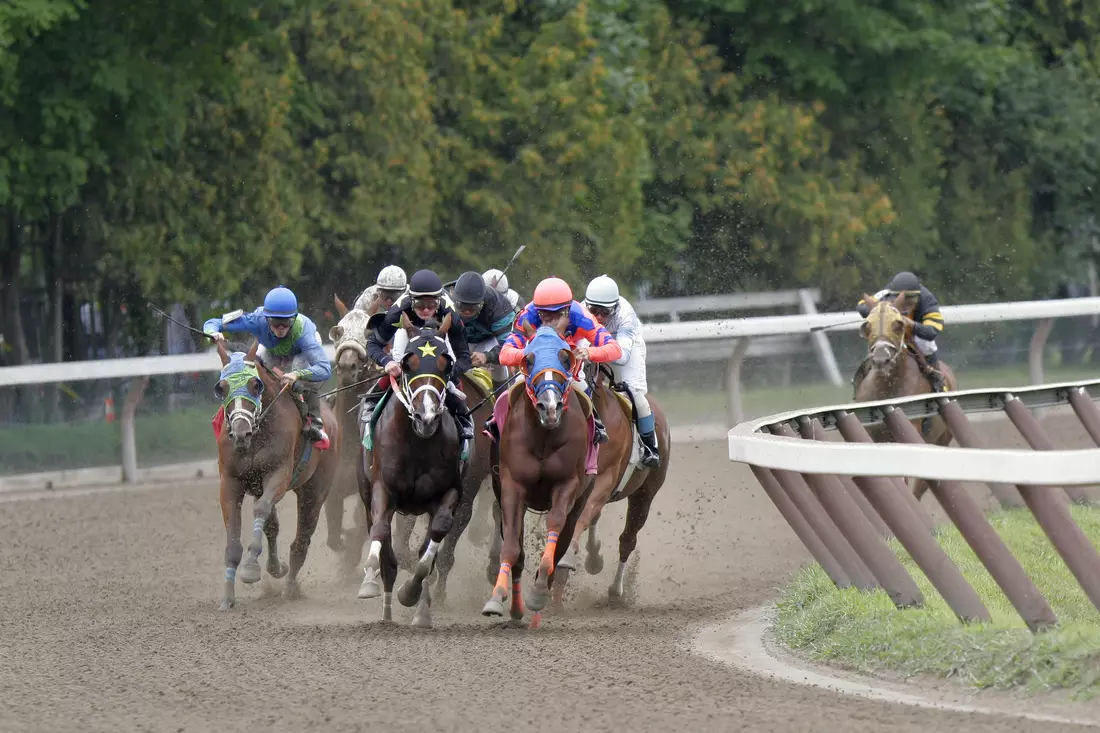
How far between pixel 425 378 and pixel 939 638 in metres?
3.34

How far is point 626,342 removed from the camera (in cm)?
1115

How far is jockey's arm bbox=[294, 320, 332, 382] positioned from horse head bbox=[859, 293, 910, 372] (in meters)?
4.37

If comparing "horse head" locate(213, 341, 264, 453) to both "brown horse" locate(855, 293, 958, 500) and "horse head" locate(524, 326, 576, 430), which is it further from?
"brown horse" locate(855, 293, 958, 500)

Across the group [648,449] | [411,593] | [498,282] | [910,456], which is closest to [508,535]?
[411,593]

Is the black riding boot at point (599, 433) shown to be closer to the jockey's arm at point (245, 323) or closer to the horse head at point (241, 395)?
the horse head at point (241, 395)

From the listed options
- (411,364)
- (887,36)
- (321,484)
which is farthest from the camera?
(887,36)

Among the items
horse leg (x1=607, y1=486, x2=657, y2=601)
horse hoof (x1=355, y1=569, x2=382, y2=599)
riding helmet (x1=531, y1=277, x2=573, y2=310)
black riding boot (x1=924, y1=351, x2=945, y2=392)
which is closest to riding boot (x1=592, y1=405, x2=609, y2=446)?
riding helmet (x1=531, y1=277, x2=573, y2=310)

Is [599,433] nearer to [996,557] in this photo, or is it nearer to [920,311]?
[996,557]

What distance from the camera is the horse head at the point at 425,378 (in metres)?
9.55

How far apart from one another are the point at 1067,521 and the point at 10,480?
12.7 m

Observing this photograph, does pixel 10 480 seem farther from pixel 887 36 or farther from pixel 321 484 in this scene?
pixel 887 36

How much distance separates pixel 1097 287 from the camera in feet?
104

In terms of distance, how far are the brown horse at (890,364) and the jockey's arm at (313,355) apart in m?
4.38

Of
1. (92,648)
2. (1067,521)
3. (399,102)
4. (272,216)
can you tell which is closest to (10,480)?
(272,216)
